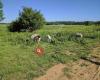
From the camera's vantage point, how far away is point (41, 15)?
4366 cm

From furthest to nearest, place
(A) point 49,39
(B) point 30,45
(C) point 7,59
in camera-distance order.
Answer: (A) point 49,39, (B) point 30,45, (C) point 7,59

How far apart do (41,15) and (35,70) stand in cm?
3516

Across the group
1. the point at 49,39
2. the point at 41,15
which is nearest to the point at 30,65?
the point at 49,39

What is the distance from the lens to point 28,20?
136ft

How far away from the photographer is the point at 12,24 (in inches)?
1688

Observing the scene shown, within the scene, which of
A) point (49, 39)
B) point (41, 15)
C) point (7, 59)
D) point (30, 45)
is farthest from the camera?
point (41, 15)

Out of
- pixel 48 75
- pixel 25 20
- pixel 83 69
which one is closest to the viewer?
pixel 48 75

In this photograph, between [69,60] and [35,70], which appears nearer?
[35,70]

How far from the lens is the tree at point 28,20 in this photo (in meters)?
41.4

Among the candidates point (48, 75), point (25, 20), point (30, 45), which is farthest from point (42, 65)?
point (25, 20)

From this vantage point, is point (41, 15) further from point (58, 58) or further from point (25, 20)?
point (58, 58)

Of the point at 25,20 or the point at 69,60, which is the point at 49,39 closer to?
the point at 69,60

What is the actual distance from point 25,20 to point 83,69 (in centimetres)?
3230

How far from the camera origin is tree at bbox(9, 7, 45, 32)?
41.4 meters
